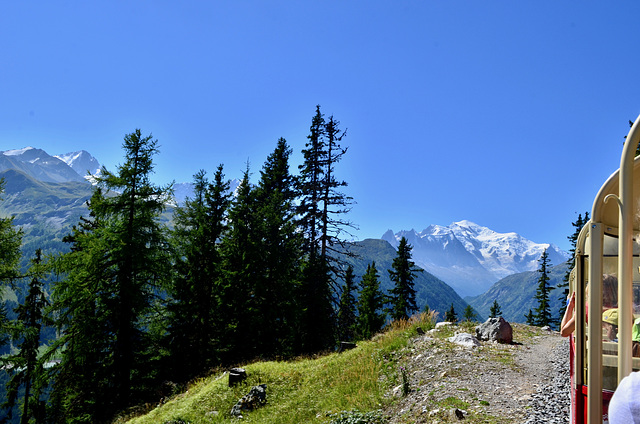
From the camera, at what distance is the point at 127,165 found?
19.8 metres

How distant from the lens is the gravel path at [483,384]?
773 cm

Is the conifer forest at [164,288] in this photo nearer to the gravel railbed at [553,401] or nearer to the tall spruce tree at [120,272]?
the tall spruce tree at [120,272]

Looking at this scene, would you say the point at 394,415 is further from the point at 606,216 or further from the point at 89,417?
the point at 89,417

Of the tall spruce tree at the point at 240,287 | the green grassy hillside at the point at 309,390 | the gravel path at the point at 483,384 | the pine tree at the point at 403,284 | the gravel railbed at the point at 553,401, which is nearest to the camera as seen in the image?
the gravel railbed at the point at 553,401

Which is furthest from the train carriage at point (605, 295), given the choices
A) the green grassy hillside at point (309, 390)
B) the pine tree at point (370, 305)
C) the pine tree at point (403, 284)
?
the pine tree at point (370, 305)

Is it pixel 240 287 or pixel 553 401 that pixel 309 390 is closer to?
pixel 553 401

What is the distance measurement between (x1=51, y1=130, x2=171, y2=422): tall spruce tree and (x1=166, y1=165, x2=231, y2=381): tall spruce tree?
11.9ft

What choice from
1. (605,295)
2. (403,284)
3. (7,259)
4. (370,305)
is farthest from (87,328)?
(403,284)

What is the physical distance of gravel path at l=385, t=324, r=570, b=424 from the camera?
7.73m

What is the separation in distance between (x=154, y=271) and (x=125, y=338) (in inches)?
131

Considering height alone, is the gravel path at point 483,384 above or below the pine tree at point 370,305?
above

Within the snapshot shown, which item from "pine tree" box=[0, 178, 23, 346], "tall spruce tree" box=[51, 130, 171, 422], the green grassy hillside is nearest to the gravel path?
the green grassy hillside

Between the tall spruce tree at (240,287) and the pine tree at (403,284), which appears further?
the pine tree at (403,284)

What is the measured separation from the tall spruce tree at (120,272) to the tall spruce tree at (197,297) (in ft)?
11.9
